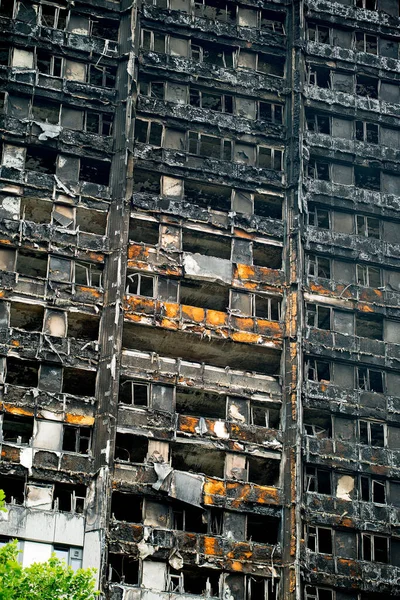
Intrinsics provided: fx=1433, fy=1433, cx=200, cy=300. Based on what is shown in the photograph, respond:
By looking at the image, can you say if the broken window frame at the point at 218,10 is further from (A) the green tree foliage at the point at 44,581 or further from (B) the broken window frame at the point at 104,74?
(A) the green tree foliage at the point at 44,581

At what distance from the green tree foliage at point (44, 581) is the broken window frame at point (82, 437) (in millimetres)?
10861

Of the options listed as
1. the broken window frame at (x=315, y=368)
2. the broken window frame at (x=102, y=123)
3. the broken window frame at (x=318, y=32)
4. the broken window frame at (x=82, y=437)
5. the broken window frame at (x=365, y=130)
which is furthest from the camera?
the broken window frame at (x=318, y=32)

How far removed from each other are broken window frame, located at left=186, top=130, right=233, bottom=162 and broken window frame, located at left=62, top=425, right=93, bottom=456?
14.9m

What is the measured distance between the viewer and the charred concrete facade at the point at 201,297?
5762 cm

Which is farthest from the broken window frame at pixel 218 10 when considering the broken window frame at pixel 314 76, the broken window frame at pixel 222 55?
the broken window frame at pixel 314 76

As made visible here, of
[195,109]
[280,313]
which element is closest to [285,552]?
[280,313]

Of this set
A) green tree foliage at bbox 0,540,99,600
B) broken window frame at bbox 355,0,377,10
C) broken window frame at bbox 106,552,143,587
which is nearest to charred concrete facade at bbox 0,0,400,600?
broken window frame at bbox 106,552,143,587

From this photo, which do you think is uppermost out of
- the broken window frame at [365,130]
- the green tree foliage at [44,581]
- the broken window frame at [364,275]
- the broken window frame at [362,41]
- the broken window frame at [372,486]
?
the broken window frame at [362,41]

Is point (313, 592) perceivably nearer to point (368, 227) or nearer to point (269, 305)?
point (269, 305)

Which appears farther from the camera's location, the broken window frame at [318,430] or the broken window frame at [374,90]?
the broken window frame at [374,90]

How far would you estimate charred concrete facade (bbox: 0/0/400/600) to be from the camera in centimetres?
5762

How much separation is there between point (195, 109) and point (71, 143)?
6.40 meters

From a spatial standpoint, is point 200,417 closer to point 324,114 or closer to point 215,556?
point 215,556

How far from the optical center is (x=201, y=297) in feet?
208
